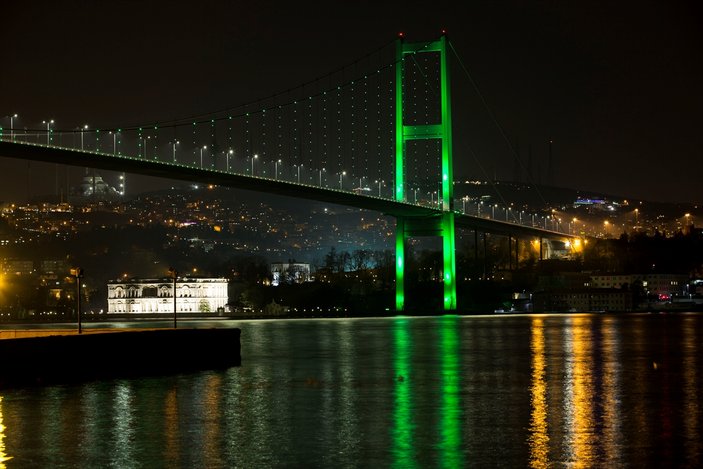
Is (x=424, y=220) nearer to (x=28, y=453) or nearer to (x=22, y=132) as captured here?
(x=22, y=132)

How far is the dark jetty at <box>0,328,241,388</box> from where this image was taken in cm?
1853

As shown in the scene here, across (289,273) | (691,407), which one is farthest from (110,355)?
(289,273)

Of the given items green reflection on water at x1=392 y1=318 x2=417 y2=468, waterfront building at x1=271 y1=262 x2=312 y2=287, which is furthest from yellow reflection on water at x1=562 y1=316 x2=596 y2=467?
waterfront building at x1=271 y1=262 x2=312 y2=287

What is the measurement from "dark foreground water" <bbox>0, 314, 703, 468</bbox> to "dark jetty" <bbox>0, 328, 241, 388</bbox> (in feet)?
0.78

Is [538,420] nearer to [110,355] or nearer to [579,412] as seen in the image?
[579,412]

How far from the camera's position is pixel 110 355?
2052 cm

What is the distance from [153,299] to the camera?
131 meters

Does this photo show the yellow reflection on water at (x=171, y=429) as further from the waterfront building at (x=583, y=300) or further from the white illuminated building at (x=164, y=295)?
the white illuminated building at (x=164, y=295)

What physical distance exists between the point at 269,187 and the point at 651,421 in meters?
41.5

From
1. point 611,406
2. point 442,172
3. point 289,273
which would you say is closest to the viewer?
point 611,406

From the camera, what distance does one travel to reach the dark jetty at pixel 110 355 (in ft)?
60.8

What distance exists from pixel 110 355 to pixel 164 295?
111191 millimetres

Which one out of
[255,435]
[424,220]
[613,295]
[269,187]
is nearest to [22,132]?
[269,187]

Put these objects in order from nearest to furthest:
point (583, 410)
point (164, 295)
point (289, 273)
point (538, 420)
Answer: point (538, 420)
point (583, 410)
point (164, 295)
point (289, 273)
